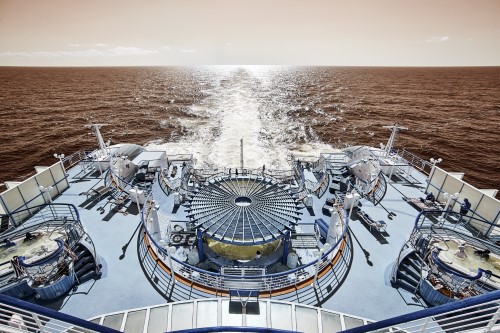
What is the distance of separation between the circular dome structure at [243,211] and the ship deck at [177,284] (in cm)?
403

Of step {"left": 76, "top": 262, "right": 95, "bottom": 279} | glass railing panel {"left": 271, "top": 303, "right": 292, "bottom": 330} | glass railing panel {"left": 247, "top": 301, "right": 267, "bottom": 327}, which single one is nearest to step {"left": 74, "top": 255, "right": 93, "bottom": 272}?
step {"left": 76, "top": 262, "right": 95, "bottom": 279}

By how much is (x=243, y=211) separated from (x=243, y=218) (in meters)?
0.76

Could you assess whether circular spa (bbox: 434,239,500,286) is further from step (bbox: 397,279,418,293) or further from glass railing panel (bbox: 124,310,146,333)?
glass railing panel (bbox: 124,310,146,333)

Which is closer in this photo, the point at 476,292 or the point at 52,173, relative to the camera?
the point at 476,292

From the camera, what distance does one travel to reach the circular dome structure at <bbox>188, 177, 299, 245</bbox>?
16.6 metres

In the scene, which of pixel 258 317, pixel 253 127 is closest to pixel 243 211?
pixel 258 317

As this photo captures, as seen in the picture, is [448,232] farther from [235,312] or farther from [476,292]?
[235,312]

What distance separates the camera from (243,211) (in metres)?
18.2

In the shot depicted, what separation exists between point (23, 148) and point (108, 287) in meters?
59.8

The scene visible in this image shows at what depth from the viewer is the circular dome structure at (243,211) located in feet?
54.5

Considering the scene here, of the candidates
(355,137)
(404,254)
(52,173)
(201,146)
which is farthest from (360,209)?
(355,137)

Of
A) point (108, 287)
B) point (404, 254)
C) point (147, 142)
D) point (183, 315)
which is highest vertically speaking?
point (183, 315)

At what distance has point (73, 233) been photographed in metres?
17.9

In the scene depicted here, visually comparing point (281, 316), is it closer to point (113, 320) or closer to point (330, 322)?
point (330, 322)
